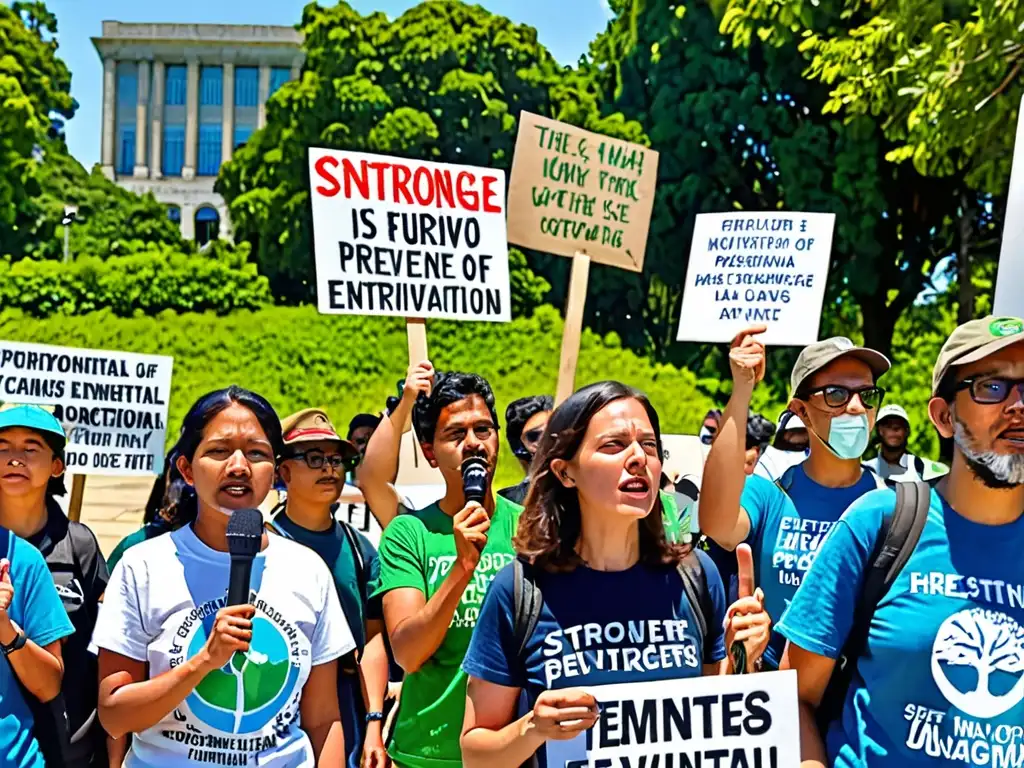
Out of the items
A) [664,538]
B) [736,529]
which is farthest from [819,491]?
[664,538]

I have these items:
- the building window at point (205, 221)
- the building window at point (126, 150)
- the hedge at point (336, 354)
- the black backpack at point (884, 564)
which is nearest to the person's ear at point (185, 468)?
the black backpack at point (884, 564)

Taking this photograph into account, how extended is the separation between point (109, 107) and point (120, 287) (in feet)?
214

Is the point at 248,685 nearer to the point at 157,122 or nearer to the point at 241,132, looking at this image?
the point at 241,132

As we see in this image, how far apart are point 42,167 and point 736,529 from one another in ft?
108

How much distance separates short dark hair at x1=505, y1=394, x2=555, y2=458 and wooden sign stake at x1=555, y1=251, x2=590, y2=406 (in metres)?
0.71

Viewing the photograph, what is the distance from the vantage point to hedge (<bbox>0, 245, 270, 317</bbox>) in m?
20.6

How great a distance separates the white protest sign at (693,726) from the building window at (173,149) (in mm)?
83361

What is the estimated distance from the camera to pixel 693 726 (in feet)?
8.34

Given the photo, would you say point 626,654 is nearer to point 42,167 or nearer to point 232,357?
point 232,357

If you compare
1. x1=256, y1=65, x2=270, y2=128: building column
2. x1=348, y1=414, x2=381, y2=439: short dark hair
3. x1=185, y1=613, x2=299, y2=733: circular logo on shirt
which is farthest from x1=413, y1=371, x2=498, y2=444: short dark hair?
x1=256, y1=65, x2=270, y2=128: building column

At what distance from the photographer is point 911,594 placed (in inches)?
99.6

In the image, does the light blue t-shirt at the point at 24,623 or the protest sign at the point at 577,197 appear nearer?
the light blue t-shirt at the point at 24,623

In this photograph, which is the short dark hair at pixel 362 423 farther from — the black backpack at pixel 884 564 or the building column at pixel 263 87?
the building column at pixel 263 87

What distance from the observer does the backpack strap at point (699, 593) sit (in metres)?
2.71
